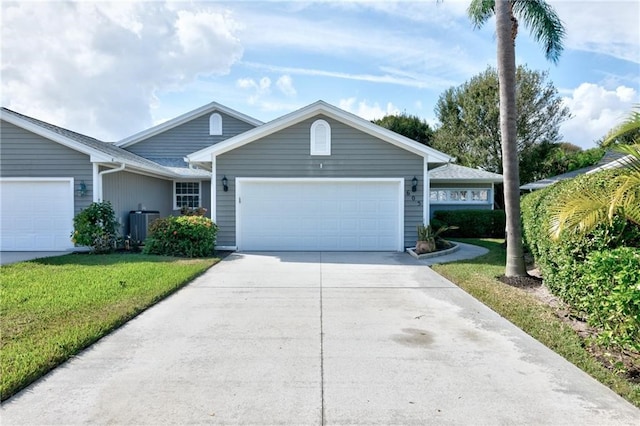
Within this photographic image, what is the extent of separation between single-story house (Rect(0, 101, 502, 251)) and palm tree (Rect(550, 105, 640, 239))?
23.1 feet

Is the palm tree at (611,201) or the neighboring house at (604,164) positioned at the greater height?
the neighboring house at (604,164)

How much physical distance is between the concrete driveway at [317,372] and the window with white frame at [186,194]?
11938 millimetres

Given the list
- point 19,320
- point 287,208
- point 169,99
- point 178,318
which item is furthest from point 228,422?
point 169,99

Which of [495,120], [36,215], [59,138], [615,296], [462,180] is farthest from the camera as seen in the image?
[495,120]

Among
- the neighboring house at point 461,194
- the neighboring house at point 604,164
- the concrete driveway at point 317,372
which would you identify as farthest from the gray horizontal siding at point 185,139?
the concrete driveway at point 317,372

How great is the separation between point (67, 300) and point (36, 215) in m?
7.49

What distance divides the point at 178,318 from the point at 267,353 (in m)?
1.84

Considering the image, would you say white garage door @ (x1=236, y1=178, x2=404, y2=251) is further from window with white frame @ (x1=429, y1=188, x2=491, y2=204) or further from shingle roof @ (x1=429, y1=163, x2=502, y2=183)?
window with white frame @ (x1=429, y1=188, x2=491, y2=204)

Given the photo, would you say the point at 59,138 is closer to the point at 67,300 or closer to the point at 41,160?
the point at 41,160

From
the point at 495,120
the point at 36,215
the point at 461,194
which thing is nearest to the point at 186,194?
the point at 36,215

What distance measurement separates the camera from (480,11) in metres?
11.3

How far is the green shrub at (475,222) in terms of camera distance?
17.7 m

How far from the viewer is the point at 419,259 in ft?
35.1

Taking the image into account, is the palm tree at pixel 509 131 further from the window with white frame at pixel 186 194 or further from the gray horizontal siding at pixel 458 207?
the window with white frame at pixel 186 194
